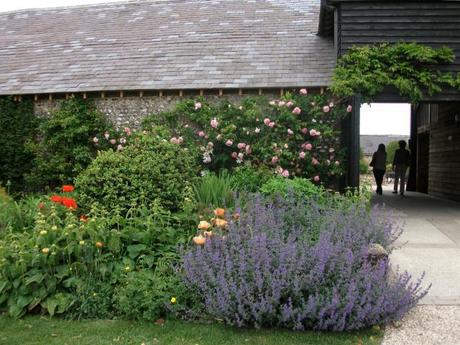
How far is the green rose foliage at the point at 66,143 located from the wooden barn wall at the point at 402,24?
620 cm

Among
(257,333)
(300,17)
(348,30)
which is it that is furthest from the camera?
(300,17)

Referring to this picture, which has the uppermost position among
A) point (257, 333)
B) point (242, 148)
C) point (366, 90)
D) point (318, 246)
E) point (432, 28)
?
point (432, 28)

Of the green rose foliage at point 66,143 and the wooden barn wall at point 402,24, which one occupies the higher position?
the wooden barn wall at point 402,24

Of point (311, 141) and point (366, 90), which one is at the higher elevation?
point (366, 90)

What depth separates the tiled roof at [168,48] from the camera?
11.5 m

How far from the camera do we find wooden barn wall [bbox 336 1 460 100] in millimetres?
9836

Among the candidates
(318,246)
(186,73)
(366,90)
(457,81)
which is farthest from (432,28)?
(318,246)

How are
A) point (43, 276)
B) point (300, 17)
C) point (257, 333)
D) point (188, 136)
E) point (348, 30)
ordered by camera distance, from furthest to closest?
point (300, 17)
point (188, 136)
point (348, 30)
point (43, 276)
point (257, 333)

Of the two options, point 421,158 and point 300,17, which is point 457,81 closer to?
point 300,17

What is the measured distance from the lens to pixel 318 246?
158 inches

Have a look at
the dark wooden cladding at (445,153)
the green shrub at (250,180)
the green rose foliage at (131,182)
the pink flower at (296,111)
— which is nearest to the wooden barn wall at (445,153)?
the dark wooden cladding at (445,153)

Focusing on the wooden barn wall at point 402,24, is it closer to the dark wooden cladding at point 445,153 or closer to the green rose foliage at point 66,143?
the dark wooden cladding at point 445,153

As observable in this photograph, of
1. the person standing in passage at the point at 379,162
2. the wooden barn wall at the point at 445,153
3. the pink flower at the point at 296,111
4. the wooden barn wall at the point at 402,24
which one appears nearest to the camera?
the wooden barn wall at the point at 402,24

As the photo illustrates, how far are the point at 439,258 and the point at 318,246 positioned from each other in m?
2.61
